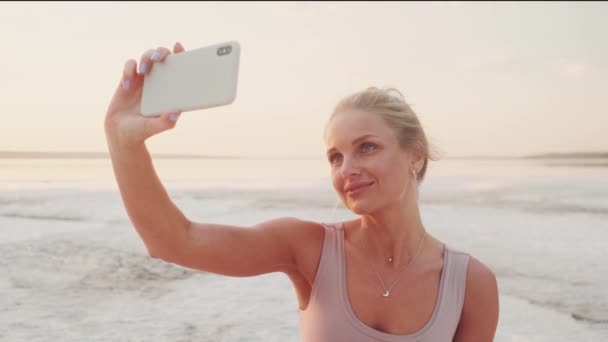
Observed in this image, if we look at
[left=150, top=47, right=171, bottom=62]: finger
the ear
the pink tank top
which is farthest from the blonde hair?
[left=150, top=47, right=171, bottom=62]: finger

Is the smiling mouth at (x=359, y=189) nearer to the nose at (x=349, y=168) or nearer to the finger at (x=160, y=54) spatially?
the nose at (x=349, y=168)

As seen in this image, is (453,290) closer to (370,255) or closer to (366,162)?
(370,255)

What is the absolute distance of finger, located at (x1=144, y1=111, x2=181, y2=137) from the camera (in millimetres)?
1653

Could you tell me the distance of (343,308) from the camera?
213 centimetres

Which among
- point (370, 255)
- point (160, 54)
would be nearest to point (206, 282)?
point (370, 255)

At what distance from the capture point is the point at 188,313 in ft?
17.4

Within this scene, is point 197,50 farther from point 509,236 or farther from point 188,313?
Result: point 509,236

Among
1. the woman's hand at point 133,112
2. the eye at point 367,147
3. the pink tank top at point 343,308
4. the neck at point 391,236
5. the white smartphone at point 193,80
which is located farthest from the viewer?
the neck at point 391,236

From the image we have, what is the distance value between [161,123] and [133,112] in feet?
0.54

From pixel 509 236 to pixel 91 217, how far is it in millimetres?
7412

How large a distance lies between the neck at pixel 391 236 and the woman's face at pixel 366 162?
122 mm

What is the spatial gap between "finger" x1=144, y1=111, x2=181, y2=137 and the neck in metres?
1.00

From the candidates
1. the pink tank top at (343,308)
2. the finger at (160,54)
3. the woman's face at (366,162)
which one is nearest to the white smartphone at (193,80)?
the finger at (160,54)

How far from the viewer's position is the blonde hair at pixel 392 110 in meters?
2.26
